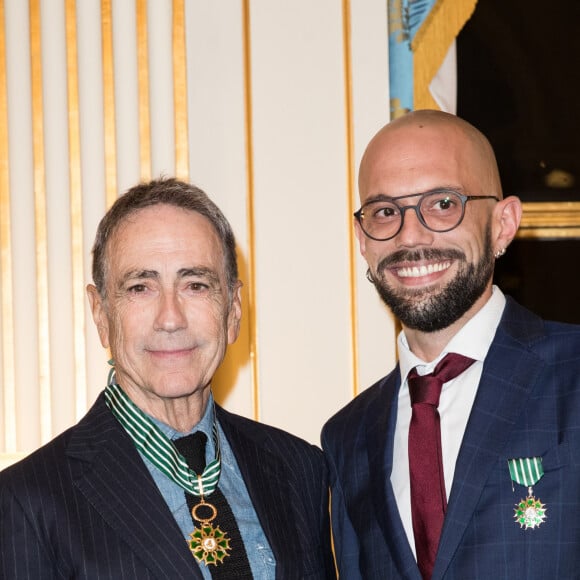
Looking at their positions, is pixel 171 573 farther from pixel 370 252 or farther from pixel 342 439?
pixel 370 252

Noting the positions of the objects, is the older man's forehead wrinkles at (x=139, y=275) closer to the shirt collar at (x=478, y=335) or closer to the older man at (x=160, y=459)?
the older man at (x=160, y=459)

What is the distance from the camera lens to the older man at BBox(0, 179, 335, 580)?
1.89m

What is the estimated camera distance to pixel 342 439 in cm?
245

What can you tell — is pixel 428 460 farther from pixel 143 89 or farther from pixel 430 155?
pixel 143 89

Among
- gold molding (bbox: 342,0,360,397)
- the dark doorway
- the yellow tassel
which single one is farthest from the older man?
the dark doorway

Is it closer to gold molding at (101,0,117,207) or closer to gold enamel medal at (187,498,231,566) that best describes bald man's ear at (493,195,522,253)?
gold enamel medal at (187,498,231,566)

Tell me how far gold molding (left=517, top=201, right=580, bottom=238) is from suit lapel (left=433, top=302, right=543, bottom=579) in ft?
4.49

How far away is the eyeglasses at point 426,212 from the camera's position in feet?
7.39

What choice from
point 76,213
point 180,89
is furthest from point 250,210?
point 76,213

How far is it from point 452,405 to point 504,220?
45 centimetres

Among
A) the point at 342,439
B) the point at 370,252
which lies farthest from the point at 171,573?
the point at 370,252

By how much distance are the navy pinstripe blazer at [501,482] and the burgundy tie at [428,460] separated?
40 millimetres

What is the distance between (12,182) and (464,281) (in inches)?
63.4

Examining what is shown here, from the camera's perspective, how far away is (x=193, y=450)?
82.7 inches
